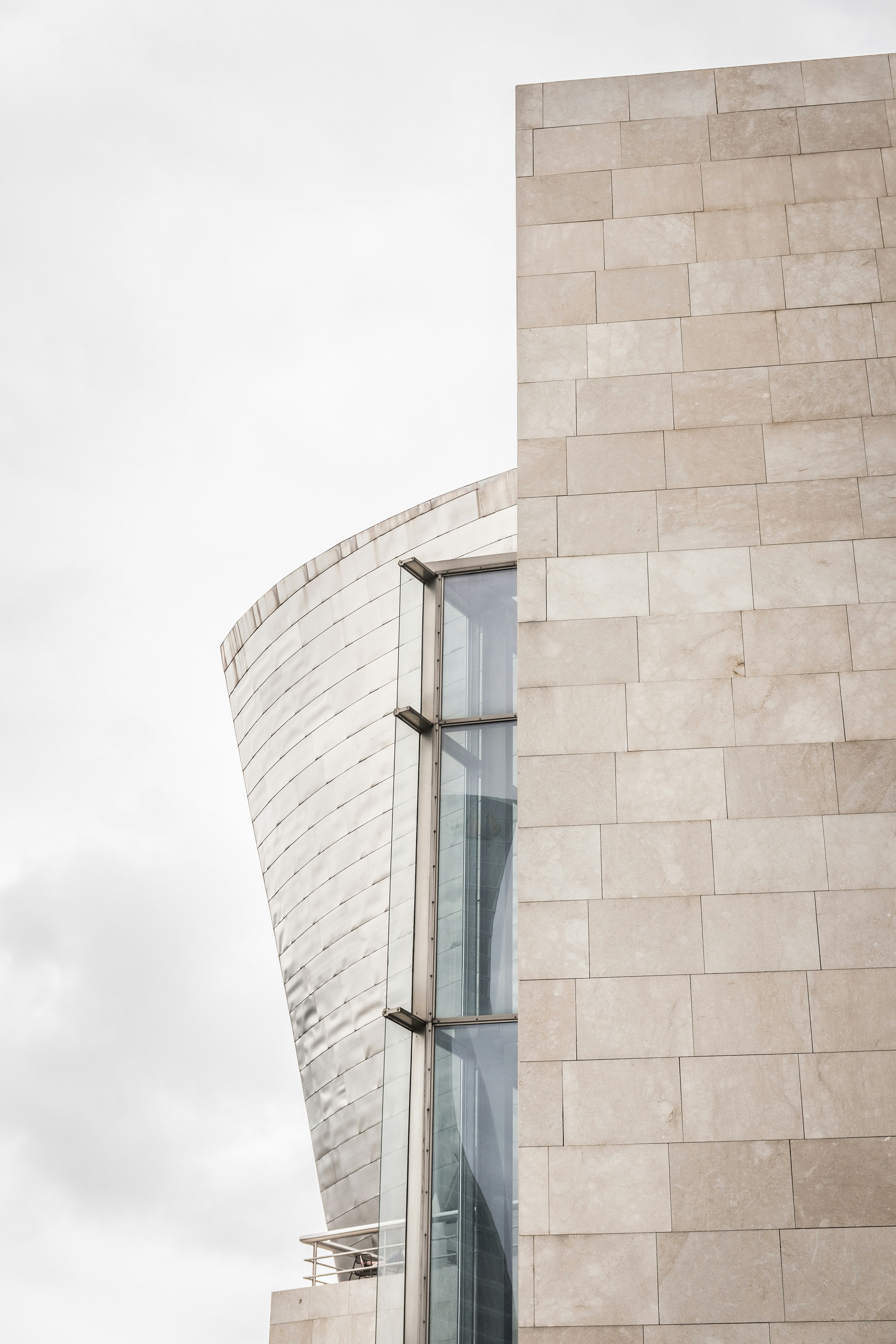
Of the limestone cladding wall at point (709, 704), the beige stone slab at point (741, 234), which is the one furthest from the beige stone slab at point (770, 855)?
the beige stone slab at point (741, 234)

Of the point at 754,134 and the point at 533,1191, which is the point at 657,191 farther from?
the point at 533,1191

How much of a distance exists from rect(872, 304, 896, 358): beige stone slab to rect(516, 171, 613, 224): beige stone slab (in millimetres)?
2581

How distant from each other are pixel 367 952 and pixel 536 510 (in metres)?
15.5

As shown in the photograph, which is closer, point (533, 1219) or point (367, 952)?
point (533, 1219)

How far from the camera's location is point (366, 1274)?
25141mm

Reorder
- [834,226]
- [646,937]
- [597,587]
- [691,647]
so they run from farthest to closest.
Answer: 1. [834,226]
2. [597,587]
3. [691,647]
4. [646,937]

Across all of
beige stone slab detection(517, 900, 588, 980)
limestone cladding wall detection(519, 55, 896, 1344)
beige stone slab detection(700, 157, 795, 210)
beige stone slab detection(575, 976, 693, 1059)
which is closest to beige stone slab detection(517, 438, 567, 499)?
limestone cladding wall detection(519, 55, 896, 1344)

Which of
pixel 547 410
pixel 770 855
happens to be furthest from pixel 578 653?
pixel 547 410

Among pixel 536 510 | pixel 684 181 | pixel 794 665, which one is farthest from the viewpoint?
pixel 684 181

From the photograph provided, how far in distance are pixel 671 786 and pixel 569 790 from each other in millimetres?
782

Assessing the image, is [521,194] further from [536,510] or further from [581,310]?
[536,510]

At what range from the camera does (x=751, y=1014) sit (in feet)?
33.0

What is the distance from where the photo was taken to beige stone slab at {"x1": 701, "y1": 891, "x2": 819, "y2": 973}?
10.2m

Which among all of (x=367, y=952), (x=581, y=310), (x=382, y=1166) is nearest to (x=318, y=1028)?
(x=367, y=952)
